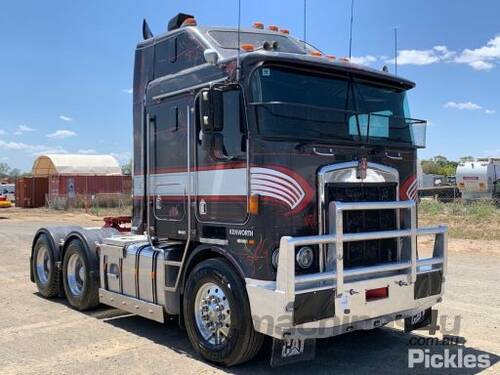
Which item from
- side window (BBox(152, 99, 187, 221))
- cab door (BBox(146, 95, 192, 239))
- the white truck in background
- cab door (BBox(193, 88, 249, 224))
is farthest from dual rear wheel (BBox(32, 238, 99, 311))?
the white truck in background

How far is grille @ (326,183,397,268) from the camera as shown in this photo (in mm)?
5602

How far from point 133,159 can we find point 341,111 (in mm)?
3220

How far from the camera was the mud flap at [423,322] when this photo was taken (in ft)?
→ 20.9

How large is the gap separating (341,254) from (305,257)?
0.34m

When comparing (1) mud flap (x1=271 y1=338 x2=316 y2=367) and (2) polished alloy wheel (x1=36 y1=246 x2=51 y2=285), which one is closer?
(1) mud flap (x1=271 y1=338 x2=316 y2=367)

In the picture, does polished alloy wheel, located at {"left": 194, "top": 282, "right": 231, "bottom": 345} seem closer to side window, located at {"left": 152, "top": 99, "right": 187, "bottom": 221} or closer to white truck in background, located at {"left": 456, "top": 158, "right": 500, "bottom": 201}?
side window, located at {"left": 152, "top": 99, "right": 187, "bottom": 221}

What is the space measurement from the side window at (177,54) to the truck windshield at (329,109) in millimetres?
1225

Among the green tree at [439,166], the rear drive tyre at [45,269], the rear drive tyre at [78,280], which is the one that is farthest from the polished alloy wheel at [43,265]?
the green tree at [439,166]

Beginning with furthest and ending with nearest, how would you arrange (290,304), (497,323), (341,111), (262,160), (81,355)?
(497,323)
(81,355)
(341,111)
(262,160)
(290,304)

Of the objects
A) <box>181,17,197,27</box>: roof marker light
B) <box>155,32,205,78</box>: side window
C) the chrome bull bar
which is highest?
<box>181,17,197,27</box>: roof marker light

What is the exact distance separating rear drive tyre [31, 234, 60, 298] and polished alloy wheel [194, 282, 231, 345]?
3861 mm

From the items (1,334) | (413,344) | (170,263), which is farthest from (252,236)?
(1,334)

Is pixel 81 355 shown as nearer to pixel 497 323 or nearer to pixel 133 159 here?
pixel 133 159

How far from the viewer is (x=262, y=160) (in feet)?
17.3
